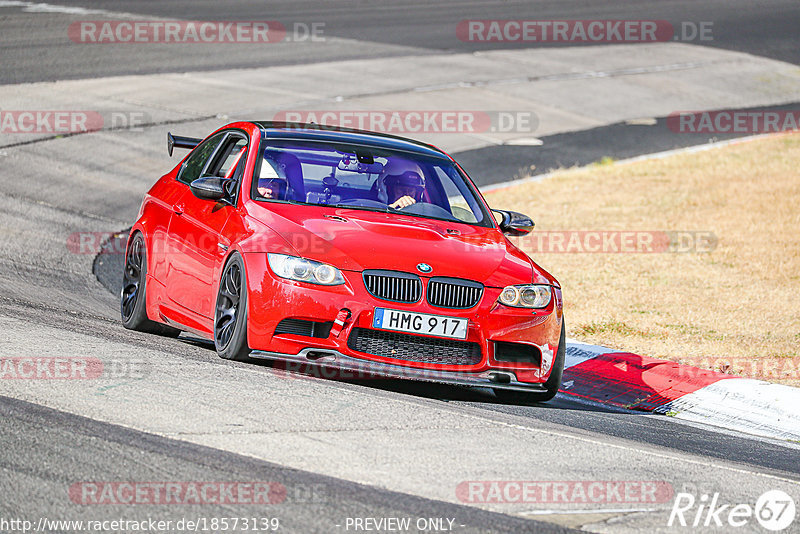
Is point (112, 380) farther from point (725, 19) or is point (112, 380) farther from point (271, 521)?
point (725, 19)

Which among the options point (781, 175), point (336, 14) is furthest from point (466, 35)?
point (781, 175)

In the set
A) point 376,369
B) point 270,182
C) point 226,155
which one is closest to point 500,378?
point 376,369

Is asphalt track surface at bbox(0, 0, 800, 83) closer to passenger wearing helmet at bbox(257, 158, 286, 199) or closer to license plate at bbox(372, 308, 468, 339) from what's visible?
passenger wearing helmet at bbox(257, 158, 286, 199)

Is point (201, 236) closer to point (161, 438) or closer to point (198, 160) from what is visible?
point (198, 160)

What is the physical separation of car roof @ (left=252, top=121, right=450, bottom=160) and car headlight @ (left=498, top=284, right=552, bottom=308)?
1.81 metres

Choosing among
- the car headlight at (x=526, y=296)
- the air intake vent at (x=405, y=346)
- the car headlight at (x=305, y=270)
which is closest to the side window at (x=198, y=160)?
the car headlight at (x=305, y=270)

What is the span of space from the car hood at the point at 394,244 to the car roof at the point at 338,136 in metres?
0.89

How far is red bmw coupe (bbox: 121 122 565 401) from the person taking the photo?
709 centimetres

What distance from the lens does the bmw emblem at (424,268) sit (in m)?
7.22

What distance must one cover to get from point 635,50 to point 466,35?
436cm

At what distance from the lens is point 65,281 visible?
440 inches

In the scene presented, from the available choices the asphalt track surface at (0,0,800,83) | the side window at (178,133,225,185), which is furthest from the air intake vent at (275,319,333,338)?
the asphalt track surface at (0,0,800,83)

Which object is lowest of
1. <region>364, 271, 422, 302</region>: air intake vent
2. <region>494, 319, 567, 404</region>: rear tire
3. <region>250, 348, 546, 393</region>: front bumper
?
<region>494, 319, 567, 404</region>: rear tire

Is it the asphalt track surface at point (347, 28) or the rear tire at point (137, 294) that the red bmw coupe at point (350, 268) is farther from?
the asphalt track surface at point (347, 28)
